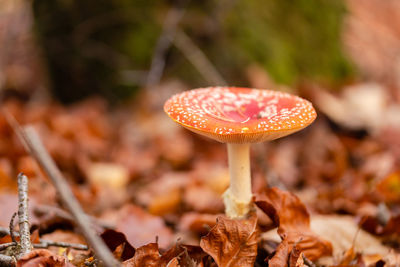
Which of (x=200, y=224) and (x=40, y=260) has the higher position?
(x=40, y=260)

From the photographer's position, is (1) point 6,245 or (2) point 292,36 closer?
(1) point 6,245

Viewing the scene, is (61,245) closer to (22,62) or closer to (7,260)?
(7,260)

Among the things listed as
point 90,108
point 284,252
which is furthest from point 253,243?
point 90,108

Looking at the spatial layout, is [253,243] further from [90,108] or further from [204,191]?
[90,108]

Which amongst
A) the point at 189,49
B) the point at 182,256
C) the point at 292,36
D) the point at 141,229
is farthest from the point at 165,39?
the point at 182,256

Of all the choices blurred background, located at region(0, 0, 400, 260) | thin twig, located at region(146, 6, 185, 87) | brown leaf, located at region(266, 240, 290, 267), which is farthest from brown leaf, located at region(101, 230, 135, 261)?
thin twig, located at region(146, 6, 185, 87)

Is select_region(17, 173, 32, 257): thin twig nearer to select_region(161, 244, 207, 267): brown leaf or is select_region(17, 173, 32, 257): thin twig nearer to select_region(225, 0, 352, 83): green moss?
select_region(161, 244, 207, 267): brown leaf

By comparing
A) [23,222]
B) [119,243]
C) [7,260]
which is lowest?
[119,243]
